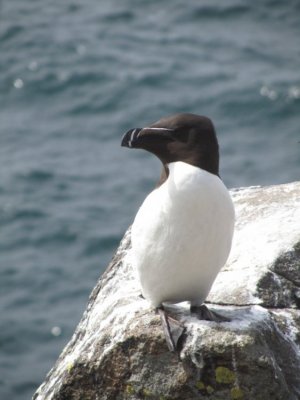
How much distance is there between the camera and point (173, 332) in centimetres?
665

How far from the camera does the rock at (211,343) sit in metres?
6.57

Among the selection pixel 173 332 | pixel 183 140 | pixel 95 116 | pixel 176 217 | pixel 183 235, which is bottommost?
pixel 95 116

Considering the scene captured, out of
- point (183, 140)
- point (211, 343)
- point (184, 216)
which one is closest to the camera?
point (211, 343)

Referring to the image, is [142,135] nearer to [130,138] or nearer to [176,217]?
[130,138]

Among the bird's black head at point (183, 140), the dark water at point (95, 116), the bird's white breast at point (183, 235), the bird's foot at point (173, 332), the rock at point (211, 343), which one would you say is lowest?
the dark water at point (95, 116)

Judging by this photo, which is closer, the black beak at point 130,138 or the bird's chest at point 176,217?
the bird's chest at point 176,217

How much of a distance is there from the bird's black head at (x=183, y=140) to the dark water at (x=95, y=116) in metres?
6.85

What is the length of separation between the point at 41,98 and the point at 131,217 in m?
4.92

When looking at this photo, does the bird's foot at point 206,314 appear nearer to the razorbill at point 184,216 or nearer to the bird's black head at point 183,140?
the razorbill at point 184,216

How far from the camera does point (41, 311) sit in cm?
1515

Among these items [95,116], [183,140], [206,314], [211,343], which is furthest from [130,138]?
[95,116]

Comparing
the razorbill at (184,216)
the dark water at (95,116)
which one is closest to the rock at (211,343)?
the razorbill at (184,216)

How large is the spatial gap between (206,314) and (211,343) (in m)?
0.36

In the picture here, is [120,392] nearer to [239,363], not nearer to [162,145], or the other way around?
[239,363]
